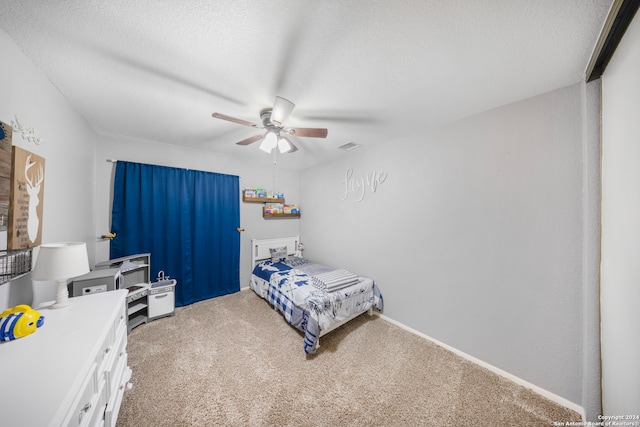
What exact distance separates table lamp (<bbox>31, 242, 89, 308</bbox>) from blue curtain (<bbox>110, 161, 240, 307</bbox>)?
5.52 ft

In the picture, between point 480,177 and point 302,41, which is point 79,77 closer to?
point 302,41

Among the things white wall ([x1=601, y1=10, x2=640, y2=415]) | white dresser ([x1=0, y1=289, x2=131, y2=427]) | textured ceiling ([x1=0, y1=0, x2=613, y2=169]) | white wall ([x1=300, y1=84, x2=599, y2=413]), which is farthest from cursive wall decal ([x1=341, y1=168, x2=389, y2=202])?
white dresser ([x1=0, y1=289, x2=131, y2=427])

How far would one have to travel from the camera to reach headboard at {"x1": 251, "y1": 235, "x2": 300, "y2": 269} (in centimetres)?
365

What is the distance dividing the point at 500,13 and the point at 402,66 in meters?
0.49

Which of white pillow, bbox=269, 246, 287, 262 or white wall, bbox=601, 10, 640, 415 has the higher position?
white wall, bbox=601, 10, 640, 415

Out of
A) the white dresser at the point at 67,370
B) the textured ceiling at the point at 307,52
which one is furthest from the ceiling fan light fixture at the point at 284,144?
the white dresser at the point at 67,370

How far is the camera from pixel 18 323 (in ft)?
3.14

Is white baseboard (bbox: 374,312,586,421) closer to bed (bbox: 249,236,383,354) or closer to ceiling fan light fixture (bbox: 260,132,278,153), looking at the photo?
bed (bbox: 249,236,383,354)

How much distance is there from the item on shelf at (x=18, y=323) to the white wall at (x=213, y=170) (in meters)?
1.99

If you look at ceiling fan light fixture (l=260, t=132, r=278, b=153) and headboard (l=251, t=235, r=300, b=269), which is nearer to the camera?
ceiling fan light fixture (l=260, t=132, r=278, b=153)

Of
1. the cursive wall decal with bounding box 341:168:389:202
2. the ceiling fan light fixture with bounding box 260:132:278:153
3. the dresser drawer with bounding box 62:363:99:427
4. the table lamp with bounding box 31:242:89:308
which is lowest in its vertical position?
the dresser drawer with bounding box 62:363:99:427

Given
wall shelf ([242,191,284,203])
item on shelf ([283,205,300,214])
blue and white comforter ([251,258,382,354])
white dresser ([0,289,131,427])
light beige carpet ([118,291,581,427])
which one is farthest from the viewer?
item on shelf ([283,205,300,214])

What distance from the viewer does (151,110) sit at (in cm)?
194

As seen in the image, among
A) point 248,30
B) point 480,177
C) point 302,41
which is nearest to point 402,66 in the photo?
point 302,41
